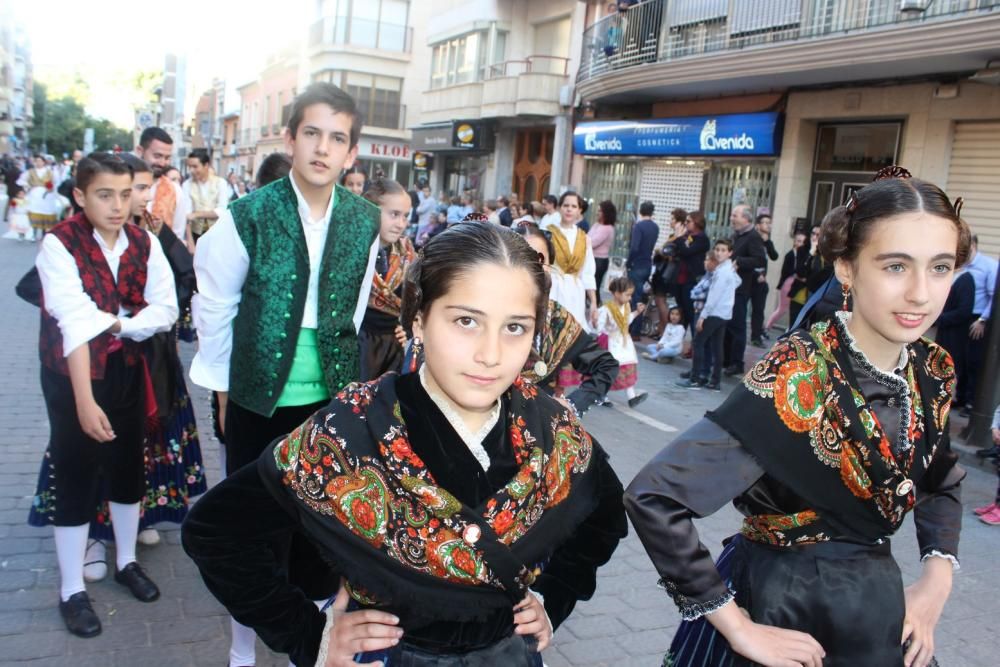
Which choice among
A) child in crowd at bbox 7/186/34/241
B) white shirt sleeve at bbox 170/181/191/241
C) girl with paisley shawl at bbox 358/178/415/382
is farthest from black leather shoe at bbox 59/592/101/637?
child in crowd at bbox 7/186/34/241

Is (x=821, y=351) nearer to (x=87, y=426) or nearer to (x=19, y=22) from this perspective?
(x=87, y=426)

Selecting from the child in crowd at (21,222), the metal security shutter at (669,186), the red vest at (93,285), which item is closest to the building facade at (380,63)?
the child in crowd at (21,222)

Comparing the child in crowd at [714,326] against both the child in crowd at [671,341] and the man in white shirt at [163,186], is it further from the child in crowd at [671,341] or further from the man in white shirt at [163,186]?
the man in white shirt at [163,186]

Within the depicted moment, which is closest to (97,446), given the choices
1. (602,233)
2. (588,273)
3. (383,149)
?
(588,273)

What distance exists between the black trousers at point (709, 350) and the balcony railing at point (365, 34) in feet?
106

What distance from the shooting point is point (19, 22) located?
7725cm

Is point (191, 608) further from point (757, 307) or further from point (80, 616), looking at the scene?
point (757, 307)

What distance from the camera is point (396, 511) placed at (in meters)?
1.65

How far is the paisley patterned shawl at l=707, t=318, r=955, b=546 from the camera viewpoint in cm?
179

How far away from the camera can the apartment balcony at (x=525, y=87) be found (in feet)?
69.4

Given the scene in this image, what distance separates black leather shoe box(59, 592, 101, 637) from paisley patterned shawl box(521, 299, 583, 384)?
82.1 inches

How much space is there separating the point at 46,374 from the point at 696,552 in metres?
2.87

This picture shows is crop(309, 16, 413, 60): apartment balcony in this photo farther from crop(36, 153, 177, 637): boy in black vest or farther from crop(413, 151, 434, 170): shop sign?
crop(36, 153, 177, 637): boy in black vest

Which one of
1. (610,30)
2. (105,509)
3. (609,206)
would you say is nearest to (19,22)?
(610,30)
